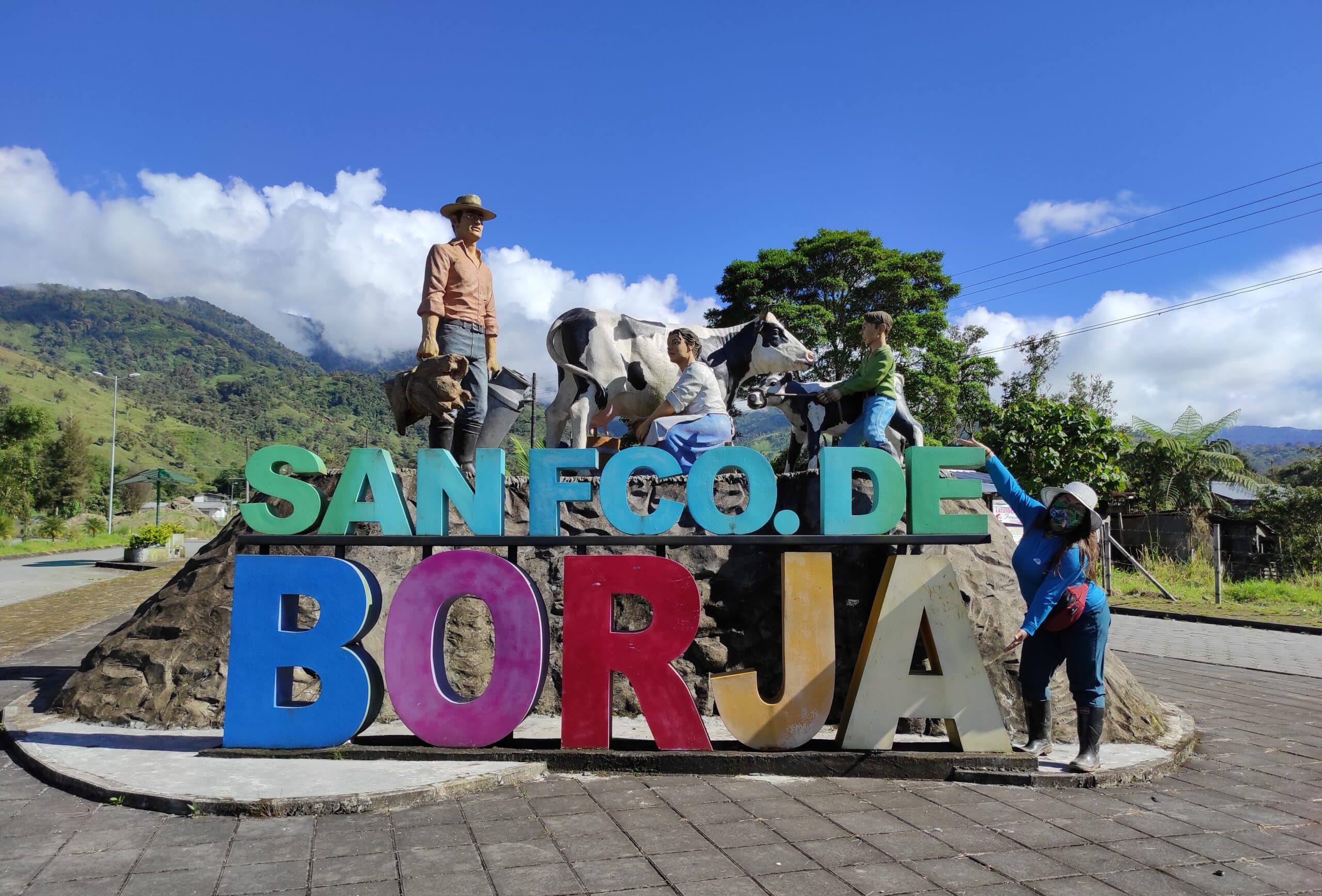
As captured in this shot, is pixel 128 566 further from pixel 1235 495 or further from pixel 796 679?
pixel 1235 495

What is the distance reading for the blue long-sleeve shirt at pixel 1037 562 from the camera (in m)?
5.71

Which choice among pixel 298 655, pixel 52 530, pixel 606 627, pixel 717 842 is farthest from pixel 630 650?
pixel 52 530

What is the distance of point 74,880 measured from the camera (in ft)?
13.2

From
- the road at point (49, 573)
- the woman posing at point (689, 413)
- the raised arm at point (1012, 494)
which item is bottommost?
the road at point (49, 573)

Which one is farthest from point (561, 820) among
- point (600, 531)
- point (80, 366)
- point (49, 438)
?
point (80, 366)

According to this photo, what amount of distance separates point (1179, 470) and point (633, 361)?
23.2m

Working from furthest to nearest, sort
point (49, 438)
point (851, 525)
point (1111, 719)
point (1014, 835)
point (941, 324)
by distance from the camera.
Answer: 1. point (49, 438)
2. point (941, 324)
3. point (1111, 719)
4. point (851, 525)
5. point (1014, 835)

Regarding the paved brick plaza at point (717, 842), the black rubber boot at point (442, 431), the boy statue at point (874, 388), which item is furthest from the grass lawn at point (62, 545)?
the boy statue at point (874, 388)

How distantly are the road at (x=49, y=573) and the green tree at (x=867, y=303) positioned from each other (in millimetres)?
20397

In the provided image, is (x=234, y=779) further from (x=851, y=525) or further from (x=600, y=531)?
(x=851, y=525)

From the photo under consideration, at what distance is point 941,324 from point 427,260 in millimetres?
25344

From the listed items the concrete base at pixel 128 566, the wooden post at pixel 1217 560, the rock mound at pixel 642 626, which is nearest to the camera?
the rock mound at pixel 642 626

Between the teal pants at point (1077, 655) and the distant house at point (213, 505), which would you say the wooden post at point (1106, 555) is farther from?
the distant house at point (213, 505)

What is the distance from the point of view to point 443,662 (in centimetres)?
614
